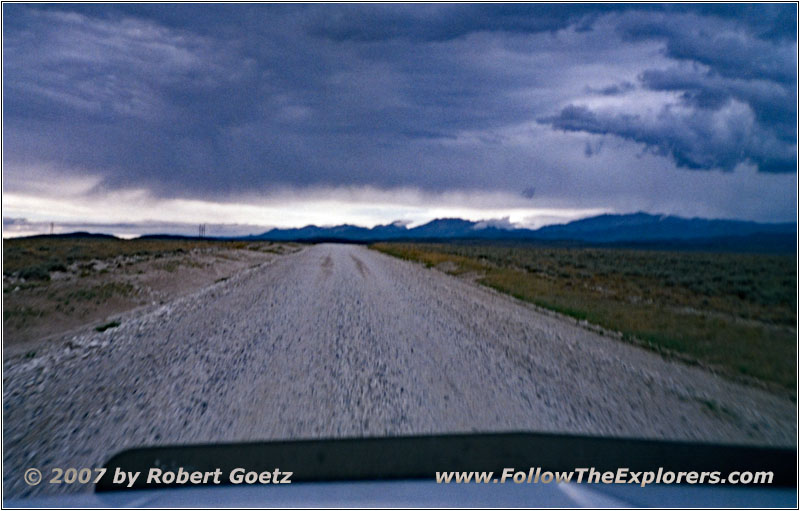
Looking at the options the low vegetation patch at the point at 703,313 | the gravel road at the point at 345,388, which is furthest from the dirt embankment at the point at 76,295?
the low vegetation patch at the point at 703,313

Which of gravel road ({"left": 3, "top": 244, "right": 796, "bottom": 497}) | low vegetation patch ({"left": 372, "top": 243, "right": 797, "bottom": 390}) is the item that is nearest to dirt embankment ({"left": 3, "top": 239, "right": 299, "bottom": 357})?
gravel road ({"left": 3, "top": 244, "right": 796, "bottom": 497})

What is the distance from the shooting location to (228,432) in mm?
5379

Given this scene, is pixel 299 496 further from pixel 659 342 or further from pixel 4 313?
pixel 4 313

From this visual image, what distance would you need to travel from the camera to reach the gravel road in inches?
218

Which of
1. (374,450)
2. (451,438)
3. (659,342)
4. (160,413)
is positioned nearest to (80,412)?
(160,413)

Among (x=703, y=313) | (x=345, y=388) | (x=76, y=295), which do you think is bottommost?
(x=703, y=313)

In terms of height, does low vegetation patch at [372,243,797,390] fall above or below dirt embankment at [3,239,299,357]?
below

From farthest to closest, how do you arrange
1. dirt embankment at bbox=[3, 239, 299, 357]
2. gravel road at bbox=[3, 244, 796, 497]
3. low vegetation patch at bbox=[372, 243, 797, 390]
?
dirt embankment at bbox=[3, 239, 299, 357], low vegetation patch at bbox=[372, 243, 797, 390], gravel road at bbox=[3, 244, 796, 497]

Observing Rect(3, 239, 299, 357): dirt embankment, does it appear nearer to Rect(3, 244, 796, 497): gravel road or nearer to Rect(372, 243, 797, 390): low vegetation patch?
Rect(3, 244, 796, 497): gravel road

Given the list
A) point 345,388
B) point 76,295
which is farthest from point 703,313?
point 76,295

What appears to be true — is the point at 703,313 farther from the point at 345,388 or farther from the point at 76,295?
the point at 76,295

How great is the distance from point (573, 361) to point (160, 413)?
575 centimetres

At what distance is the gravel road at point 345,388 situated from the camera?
5543mm

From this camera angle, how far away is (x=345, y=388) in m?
6.82
